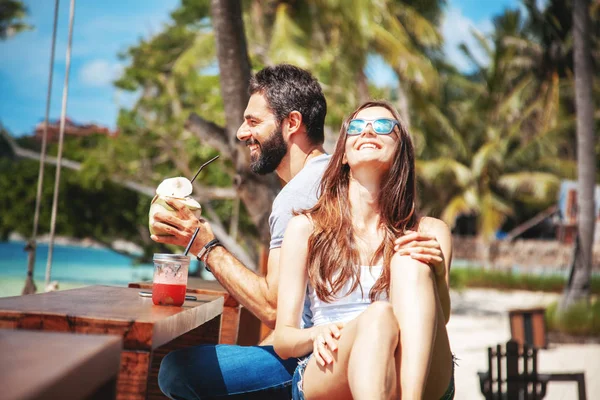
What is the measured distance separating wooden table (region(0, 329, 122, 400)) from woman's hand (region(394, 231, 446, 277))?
1.03 metres

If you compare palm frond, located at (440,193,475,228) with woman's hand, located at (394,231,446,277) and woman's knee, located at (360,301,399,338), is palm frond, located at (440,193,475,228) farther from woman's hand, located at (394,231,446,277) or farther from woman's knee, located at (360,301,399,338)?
woman's knee, located at (360,301,399,338)

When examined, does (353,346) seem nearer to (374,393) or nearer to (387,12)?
(374,393)

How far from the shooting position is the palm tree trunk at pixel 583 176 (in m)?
12.5

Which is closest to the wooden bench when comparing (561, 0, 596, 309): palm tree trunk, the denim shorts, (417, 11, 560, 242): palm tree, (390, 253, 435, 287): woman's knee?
the denim shorts

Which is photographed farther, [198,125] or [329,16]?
[329,16]

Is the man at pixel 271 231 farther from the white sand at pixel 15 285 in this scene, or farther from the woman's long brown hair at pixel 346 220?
the white sand at pixel 15 285

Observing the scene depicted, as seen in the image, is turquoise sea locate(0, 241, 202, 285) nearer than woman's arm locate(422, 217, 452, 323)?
No

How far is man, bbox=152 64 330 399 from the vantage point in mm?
2281

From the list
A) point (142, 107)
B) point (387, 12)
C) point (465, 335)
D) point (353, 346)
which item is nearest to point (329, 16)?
point (387, 12)

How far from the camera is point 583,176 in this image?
12.5 meters

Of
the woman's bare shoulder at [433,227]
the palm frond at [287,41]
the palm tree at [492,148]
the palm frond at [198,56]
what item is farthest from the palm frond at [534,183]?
the woman's bare shoulder at [433,227]

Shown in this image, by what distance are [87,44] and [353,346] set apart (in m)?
114

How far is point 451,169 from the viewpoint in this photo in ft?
85.9

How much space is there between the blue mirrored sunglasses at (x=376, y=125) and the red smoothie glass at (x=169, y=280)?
725 millimetres
